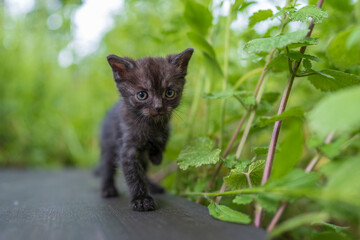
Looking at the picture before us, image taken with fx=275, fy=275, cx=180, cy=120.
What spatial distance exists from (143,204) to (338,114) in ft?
3.27

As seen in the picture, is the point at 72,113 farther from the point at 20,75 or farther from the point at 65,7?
the point at 65,7

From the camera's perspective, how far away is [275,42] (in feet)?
2.95

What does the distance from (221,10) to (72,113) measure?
3.46m

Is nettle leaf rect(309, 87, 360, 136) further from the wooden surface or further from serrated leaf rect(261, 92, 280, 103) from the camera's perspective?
serrated leaf rect(261, 92, 280, 103)

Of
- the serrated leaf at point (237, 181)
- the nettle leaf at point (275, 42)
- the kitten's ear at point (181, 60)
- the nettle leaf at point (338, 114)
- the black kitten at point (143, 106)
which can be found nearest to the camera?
the nettle leaf at point (338, 114)

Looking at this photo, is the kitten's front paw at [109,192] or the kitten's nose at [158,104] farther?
the kitten's front paw at [109,192]

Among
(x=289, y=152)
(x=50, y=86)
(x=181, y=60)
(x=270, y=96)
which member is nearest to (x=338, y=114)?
(x=289, y=152)

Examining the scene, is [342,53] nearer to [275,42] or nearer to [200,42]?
[275,42]

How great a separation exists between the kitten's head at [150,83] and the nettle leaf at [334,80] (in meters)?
0.72

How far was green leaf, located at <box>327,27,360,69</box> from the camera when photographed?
3.70 ft

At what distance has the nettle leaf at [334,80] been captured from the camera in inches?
40.6

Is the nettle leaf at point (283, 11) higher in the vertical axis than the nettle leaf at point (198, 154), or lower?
higher

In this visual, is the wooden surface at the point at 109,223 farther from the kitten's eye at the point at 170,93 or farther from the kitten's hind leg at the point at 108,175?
the kitten's eye at the point at 170,93

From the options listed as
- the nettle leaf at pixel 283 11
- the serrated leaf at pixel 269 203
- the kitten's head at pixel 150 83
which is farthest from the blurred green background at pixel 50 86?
the serrated leaf at pixel 269 203
